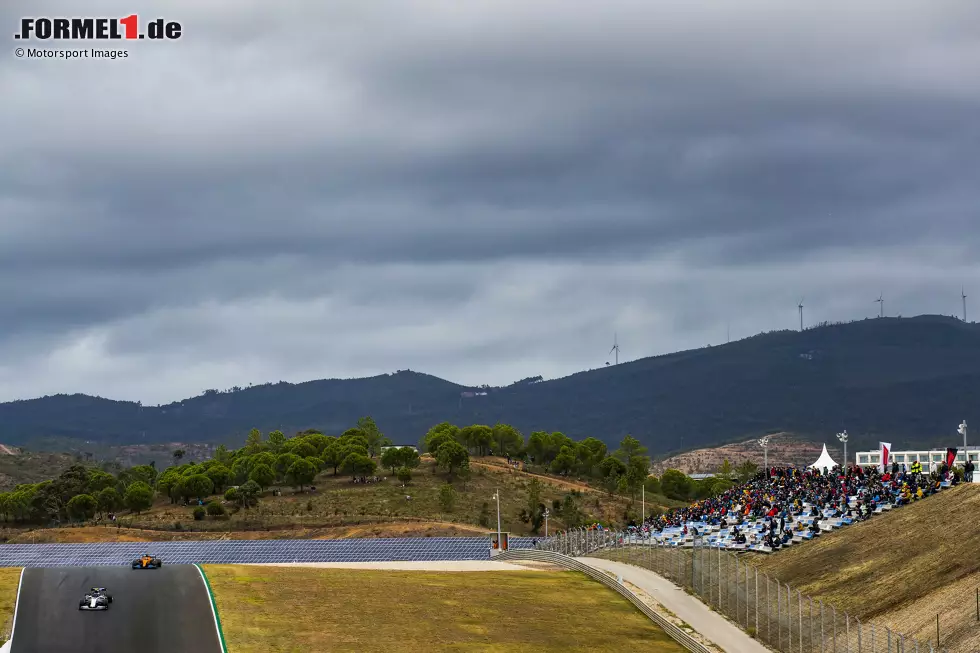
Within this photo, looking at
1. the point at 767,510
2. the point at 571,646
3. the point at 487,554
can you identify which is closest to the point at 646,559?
the point at 767,510

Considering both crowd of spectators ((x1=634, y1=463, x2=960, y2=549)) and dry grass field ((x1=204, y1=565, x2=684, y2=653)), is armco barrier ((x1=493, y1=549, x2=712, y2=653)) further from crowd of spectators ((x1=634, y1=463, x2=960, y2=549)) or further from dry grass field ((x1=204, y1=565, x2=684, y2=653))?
crowd of spectators ((x1=634, y1=463, x2=960, y2=549))

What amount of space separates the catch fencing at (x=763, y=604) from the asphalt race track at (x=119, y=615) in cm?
2975

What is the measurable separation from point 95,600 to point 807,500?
5655cm

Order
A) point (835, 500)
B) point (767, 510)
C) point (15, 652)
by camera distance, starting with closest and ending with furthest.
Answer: point (15, 652)
point (835, 500)
point (767, 510)

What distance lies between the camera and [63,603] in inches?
Answer: 2820

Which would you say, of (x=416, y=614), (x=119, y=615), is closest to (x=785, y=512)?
(x=416, y=614)

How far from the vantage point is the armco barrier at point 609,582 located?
68.4 meters

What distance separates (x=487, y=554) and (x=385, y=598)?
54825mm

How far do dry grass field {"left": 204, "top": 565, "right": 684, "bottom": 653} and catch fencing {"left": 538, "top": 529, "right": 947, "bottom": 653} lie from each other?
4846 mm

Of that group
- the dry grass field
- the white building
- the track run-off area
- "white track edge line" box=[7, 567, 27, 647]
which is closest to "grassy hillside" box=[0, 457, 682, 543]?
the white building

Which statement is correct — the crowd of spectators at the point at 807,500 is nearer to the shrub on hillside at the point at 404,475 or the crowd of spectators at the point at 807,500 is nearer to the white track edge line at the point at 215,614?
the white track edge line at the point at 215,614

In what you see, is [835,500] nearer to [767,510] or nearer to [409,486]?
[767,510]

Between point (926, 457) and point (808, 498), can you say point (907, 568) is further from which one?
point (926, 457)

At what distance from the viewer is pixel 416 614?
7400 cm
